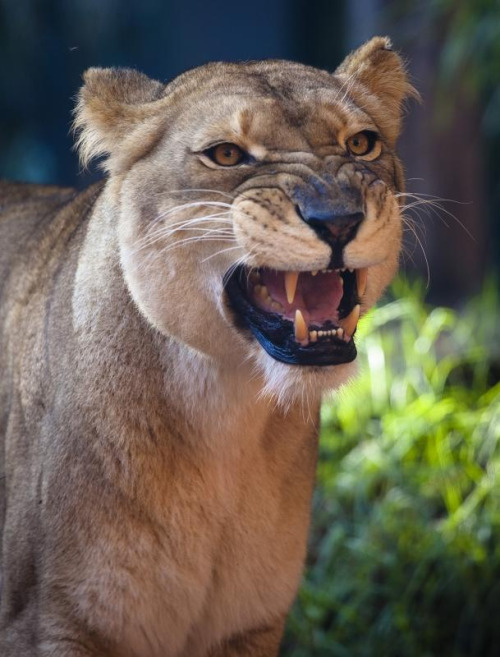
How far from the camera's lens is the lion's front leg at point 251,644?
278 centimetres

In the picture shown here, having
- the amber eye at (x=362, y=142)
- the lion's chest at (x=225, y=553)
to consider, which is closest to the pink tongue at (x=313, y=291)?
the amber eye at (x=362, y=142)

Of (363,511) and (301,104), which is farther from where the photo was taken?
(363,511)

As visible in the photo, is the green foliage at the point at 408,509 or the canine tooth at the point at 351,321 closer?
the canine tooth at the point at 351,321

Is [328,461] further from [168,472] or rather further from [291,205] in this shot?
[291,205]

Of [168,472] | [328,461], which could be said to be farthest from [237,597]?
[328,461]

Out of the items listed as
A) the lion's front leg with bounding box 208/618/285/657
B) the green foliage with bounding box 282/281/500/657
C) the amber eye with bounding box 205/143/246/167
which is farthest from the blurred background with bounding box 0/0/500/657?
the lion's front leg with bounding box 208/618/285/657

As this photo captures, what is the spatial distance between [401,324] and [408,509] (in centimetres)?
127

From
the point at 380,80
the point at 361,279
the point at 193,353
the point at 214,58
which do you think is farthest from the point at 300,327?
the point at 214,58

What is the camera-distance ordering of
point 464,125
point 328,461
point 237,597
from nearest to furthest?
1. point 237,597
2. point 328,461
3. point 464,125

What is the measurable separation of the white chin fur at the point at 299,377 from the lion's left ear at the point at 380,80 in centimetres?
63

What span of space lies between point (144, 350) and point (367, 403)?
2.32 meters

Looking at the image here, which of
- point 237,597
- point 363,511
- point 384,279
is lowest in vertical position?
point 363,511

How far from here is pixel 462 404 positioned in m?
4.70

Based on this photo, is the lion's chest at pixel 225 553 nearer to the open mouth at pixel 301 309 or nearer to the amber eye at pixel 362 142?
the open mouth at pixel 301 309
